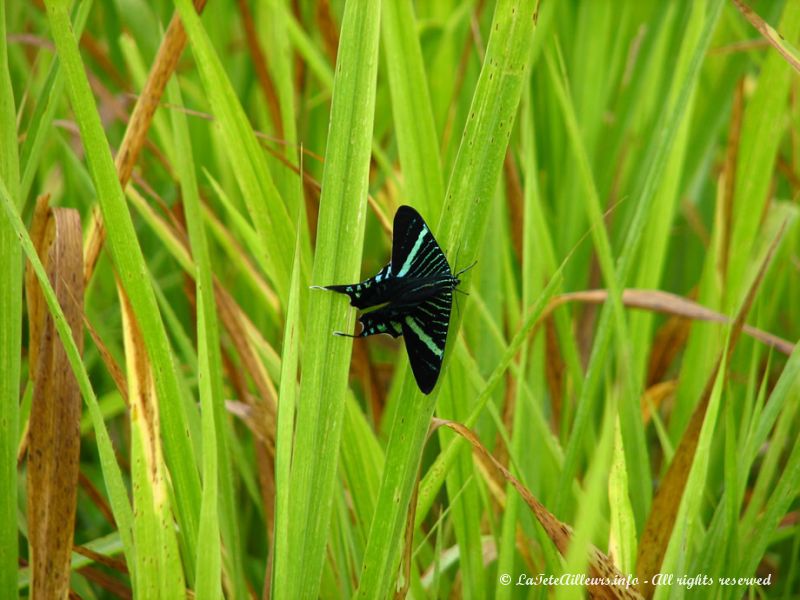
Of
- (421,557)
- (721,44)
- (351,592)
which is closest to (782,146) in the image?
(721,44)

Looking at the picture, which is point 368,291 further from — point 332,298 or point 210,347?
point 210,347

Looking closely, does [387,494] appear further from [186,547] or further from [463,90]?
[463,90]

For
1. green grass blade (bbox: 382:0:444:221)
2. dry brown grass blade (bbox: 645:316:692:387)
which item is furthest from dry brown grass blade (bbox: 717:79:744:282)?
green grass blade (bbox: 382:0:444:221)

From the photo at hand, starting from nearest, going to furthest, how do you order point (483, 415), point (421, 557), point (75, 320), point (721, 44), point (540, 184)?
1. point (75, 320)
2. point (421, 557)
3. point (483, 415)
4. point (540, 184)
5. point (721, 44)

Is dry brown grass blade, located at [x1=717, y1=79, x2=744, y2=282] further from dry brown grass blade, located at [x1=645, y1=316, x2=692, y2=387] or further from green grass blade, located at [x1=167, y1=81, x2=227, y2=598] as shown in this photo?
green grass blade, located at [x1=167, y1=81, x2=227, y2=598]

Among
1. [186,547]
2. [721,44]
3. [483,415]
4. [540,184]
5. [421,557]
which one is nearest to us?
[186,547]

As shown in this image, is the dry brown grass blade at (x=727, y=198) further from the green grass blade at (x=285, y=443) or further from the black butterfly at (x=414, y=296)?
the green grass blade at (x=285, y=443)
